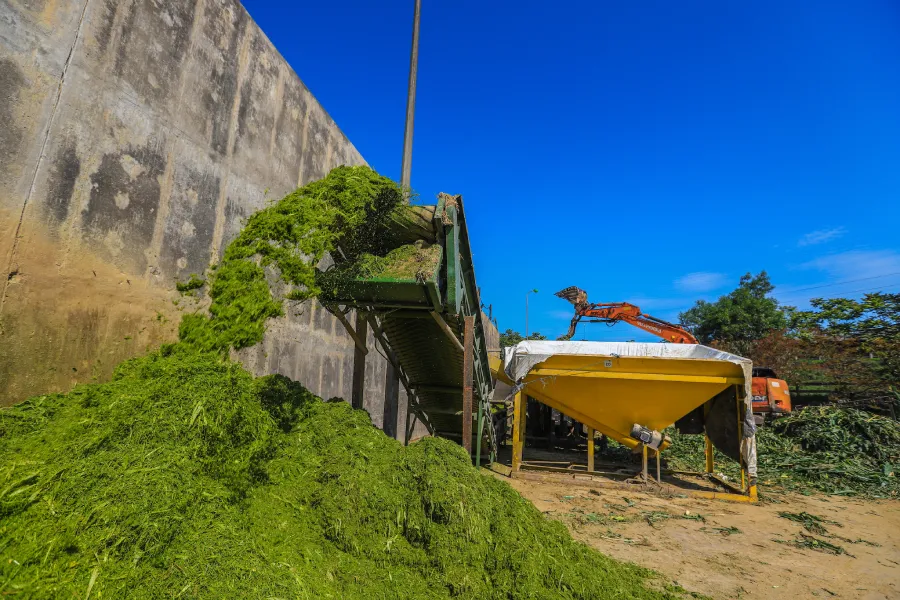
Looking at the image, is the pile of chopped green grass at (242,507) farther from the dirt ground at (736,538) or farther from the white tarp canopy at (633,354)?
the white tarp canopy at (633,354)

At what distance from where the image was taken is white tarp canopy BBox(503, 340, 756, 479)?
6406 millimetres

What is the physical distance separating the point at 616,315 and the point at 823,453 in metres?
5.25

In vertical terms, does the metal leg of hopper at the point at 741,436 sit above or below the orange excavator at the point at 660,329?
below

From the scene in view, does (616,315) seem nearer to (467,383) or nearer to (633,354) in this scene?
(633,354)

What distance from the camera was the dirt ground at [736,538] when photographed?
3.66 m

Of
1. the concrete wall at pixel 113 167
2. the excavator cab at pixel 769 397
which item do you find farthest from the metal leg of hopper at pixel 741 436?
the concrete wall at pixel 113 167

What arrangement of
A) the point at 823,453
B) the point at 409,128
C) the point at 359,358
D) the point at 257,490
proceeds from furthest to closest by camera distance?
the point at 823,453 → the point at 409,128 → the point at 359,358 → the point at 257,490

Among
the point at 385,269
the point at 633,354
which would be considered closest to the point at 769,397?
the point at 633,354

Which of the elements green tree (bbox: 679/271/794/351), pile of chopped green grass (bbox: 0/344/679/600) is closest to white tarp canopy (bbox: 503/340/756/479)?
pile of chopped green grass (bbox: 0/344/679/600)

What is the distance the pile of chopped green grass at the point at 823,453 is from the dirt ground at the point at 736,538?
0.97m

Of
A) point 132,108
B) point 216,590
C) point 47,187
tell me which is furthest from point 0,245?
point 216,590

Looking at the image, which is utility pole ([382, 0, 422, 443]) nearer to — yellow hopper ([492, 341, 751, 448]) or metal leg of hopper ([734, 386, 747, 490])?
yellow hopper ([492, 341, 751, 448])

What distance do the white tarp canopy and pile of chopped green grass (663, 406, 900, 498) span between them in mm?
1988

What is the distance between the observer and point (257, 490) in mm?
2695
